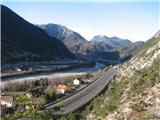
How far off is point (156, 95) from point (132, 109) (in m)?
3.09

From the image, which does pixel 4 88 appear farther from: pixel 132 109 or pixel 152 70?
pixel 132 109

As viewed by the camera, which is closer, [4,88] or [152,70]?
[152,70]

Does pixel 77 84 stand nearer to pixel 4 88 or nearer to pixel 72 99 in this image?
pixel 4 88

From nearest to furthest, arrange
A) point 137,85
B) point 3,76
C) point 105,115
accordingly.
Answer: point 105,115 → point 137,85 → point 3,76

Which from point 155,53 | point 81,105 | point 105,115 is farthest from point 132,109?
point 81,105

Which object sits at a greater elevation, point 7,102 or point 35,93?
point 7,102

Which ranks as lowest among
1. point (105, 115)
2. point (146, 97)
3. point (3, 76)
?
point (3, 76)

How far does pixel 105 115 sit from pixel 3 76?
146678mm

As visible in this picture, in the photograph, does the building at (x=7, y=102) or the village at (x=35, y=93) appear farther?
the building at (x=7, y=102)

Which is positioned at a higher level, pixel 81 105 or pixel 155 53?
pixel 155 53

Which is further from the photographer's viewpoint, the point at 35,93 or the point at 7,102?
the point at 35,93

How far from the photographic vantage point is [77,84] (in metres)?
157

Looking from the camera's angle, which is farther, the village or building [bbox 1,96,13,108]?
building [bbox 1,96,13,108]

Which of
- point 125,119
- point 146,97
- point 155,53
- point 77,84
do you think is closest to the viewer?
point 125,119
